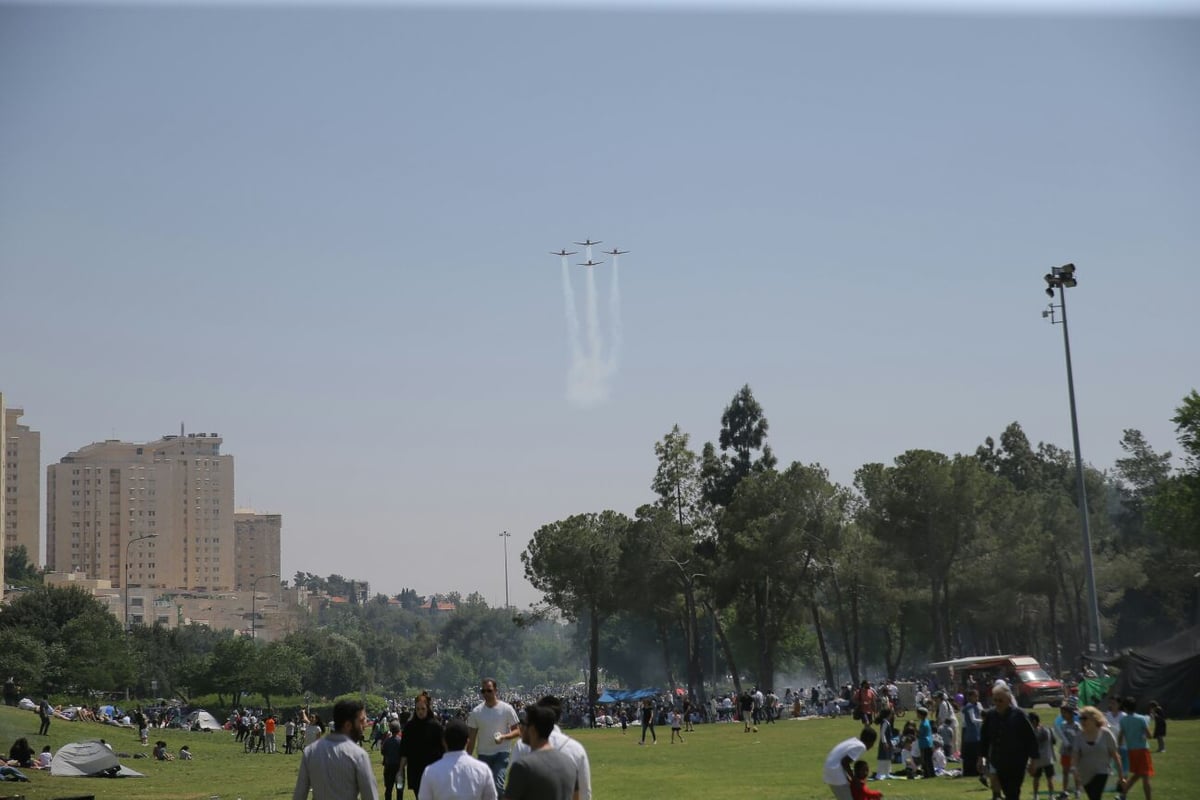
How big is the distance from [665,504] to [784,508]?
10242 mm

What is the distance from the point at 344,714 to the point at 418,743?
16.1 feet

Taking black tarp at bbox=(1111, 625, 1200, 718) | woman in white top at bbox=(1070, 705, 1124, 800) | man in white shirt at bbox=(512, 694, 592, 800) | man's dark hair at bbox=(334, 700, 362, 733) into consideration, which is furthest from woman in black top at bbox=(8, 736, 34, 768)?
black tarp at bbox=(1111, 625, 1200, 718)

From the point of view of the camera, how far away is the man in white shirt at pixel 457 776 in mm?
10039

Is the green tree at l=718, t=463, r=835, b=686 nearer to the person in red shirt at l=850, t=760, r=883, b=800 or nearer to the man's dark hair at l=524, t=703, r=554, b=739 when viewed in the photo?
the person in red shirt at l=850, t=760, r=883, b=800

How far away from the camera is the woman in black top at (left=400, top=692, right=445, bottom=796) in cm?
1565

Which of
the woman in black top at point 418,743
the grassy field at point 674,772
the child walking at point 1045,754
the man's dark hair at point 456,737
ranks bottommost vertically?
the grassy field at point 674,772

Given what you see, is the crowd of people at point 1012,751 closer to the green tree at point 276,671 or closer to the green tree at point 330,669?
the green tree at point 276,671

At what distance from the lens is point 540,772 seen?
10.2 metres

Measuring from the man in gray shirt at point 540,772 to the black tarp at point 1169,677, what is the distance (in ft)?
110

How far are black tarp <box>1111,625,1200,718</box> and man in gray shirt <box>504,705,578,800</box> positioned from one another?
3346cm

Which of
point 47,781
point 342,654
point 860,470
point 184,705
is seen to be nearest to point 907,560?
point 860,470

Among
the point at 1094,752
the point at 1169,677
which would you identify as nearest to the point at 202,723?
the point at 1169,677

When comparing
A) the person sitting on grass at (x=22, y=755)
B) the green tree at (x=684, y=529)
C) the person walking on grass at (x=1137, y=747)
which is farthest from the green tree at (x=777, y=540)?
the person walking on grass at (x=1137, y=747)

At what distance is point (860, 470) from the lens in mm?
81000
